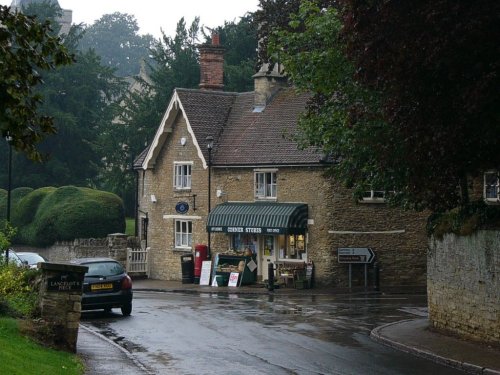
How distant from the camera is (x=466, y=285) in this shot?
75.5 ft

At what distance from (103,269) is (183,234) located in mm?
19340

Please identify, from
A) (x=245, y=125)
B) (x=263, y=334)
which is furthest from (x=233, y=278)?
(x=263, y=334)

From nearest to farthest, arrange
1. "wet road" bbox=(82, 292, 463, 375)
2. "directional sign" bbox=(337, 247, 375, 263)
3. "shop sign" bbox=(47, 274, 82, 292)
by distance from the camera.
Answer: "wet road" bbox=(82, 292, 463, 375)
"shop sign" bbox=(47, 274, 82, 292)
"directional sign" bbox=(337, 247, 375, 263)

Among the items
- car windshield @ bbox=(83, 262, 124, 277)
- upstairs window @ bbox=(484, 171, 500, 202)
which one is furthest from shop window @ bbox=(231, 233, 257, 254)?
car windshield @ bbox=(83, 262, 124, 277)

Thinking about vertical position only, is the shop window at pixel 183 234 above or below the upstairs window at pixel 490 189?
below

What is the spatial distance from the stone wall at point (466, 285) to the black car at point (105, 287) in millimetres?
8964

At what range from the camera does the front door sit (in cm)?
4403

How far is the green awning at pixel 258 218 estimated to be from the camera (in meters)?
41.8

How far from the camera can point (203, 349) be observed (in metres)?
21.3

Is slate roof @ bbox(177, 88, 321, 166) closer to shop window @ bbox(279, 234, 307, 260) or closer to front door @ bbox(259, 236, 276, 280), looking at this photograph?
shop window @ bbox(279, 234, 307, 260)

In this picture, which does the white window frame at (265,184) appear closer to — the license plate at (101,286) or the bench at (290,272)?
the bench at (290,272)

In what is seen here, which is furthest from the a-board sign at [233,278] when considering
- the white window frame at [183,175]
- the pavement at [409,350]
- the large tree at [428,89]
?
the large tree at [428,89]

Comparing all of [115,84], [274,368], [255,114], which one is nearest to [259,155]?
[255,114]

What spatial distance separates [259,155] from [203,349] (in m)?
24.0
